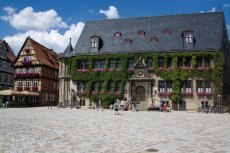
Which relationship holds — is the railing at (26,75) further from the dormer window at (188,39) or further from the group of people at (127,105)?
the dormer window at (188,39)

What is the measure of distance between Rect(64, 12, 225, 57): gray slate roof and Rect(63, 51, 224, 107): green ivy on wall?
88 centimetres

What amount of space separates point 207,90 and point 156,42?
35.8ft

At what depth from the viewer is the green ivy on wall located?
130ft

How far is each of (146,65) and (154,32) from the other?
6.28 metres

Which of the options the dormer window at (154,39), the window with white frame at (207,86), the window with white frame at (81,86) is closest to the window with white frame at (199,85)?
the window with white frame at (207,86)

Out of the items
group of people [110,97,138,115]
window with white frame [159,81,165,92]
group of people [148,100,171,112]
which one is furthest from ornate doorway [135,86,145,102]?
window with white frame [159,81,165,92]

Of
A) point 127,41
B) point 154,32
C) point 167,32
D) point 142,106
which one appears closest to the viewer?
point 142,106

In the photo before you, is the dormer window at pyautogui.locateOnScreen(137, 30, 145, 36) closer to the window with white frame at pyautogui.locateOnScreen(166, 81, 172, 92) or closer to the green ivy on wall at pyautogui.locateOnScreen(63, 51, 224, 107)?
the green ivy on wall at pyautogui.locateOnScreen(63, 51, 224, 107)

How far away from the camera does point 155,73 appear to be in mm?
42312

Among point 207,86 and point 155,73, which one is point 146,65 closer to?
point 155,73

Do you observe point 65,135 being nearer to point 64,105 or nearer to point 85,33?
point 64,105

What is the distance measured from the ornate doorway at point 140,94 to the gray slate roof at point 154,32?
19.3 feet

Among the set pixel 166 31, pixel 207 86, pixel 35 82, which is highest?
pixel 166 31

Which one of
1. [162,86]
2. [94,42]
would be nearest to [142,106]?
[162,86]
